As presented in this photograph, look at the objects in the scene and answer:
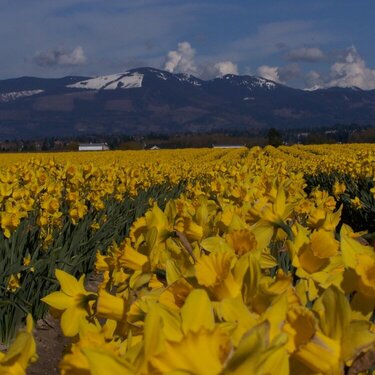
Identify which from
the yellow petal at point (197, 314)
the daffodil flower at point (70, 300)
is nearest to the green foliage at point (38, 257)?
the daffodil flower at point (70, 300)

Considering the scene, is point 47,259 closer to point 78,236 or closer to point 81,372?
point 78,236

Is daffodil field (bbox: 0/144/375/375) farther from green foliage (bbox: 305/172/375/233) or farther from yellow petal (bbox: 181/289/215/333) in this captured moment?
green foliage (bbox: 305/172/375/233)

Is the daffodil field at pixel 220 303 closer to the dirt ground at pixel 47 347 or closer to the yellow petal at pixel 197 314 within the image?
the yellow petal at pixel 197 314

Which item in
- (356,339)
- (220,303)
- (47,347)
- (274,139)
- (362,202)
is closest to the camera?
(356,339)

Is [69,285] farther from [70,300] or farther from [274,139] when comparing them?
[274,139]

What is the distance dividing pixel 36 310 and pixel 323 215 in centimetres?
399

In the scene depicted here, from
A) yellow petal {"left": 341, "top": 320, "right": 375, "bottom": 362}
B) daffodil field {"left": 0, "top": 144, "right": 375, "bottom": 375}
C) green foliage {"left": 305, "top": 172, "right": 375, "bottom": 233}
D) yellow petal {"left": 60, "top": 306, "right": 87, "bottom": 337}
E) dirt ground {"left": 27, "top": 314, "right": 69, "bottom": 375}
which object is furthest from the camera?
green foliage {"left": 305, "top": 172, "right": 375, "bottom": 233}

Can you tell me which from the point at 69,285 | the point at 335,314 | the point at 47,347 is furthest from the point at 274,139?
the point at 335,314

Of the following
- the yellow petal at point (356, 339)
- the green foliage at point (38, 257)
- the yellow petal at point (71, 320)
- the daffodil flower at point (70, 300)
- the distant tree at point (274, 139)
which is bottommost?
the distant tree at point (274, 139)

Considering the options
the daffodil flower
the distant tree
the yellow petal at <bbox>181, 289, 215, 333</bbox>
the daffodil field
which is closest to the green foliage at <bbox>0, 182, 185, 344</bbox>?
the daffodil field

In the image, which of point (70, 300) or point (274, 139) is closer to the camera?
point (70, 300)

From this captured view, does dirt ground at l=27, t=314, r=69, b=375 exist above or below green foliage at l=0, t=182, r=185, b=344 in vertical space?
below

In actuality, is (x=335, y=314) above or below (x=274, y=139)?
above

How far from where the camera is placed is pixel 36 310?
18.0 feet
